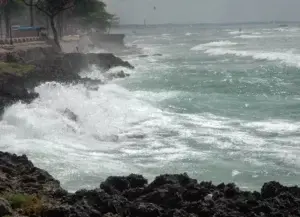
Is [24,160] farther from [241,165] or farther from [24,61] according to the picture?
[24,61]

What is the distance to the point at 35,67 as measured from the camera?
33.6m

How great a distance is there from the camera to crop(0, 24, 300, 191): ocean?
1770 centimetres

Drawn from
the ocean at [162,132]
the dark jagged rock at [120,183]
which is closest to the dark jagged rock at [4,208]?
the dark jagged rock at [120,183]

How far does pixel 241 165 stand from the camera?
18188 millimetres

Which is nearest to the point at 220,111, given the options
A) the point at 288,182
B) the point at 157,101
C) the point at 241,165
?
the point at 157,101

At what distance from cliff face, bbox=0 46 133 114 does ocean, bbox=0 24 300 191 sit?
0.91 meters

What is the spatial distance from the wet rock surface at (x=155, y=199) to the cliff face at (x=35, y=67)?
11598mm

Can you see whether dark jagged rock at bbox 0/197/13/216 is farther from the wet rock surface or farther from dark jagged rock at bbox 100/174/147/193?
dark jagged rock at bbox 100/174/147/193

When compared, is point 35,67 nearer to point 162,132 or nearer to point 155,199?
point 162,132

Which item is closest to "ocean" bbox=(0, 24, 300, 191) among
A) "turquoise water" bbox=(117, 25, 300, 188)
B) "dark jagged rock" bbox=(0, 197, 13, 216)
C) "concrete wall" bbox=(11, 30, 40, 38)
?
"turquoise water" bbox=(117, 25, 300, 188)

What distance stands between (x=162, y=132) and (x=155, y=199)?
1049cm

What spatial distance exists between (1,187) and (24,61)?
2359 cm

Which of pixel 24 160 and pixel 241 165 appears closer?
pixel 24 160

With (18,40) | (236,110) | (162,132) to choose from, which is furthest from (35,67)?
(162,132)
